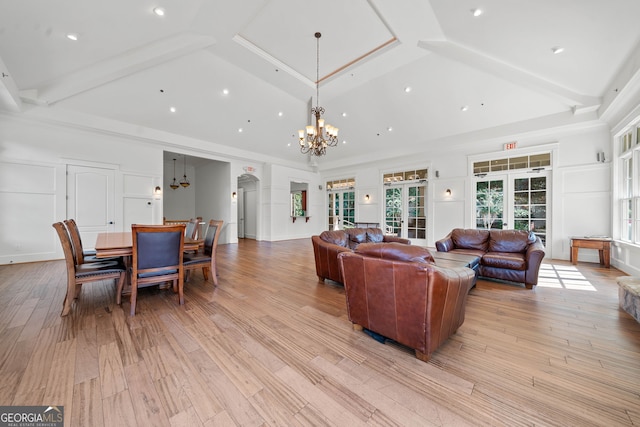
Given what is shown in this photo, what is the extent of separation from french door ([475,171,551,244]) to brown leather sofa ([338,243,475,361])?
5703mm

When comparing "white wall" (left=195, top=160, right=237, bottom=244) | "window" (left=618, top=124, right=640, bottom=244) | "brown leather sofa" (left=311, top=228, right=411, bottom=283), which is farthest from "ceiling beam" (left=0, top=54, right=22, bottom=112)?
"window" (left=618, top=124, right=640, bottom=244)

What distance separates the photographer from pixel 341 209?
10.4 m

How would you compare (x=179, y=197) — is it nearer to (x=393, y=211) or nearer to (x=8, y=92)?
(x=8, y=92)

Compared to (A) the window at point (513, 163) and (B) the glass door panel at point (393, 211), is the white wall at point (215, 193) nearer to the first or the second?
(B) the glass door panel at point (393, 211)

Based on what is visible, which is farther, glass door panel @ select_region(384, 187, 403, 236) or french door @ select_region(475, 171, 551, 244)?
glass door panel @ select_region(384, 187, 403, 236)

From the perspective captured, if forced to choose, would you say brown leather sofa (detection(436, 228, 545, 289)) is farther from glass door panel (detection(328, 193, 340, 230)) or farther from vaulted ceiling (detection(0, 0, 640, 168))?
glass door panel (detection(328, 193, 340, 230))

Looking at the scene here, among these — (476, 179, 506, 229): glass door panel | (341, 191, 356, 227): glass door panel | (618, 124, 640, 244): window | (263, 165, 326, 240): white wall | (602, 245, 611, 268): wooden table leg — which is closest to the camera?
(618, 124, 640, 244): window

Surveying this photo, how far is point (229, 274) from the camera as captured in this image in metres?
4.28

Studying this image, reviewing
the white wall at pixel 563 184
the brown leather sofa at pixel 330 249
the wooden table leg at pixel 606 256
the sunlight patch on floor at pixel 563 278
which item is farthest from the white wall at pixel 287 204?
the wooden table leg at pixel 606 256

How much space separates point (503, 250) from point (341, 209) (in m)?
6.55

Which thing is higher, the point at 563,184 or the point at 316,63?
the point at 316,63

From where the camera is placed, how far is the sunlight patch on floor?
142 inches

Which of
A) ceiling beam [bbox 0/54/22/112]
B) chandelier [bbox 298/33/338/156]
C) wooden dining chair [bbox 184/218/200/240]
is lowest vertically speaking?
wooden dining chair [bbox 184/218/200/240]

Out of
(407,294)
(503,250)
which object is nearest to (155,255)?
(407,294)
